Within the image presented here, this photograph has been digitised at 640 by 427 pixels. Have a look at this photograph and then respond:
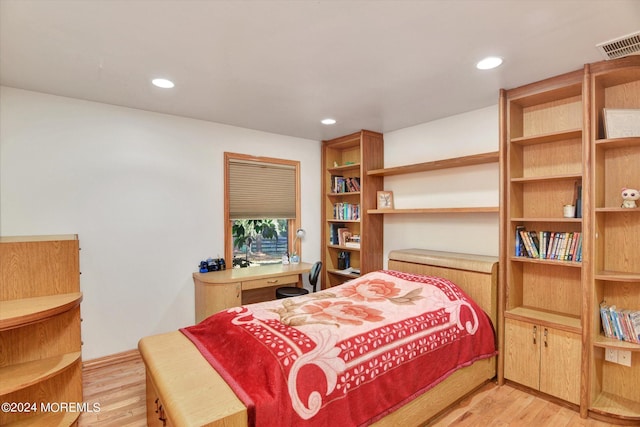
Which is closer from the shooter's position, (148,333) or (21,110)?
(21,110)

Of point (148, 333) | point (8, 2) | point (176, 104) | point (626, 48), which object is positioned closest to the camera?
point (8, 2)

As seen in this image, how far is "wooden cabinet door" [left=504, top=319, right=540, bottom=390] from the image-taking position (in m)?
2.46

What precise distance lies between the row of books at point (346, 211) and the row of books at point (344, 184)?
0.19 metres

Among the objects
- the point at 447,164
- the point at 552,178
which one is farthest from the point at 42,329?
the point at 552,178

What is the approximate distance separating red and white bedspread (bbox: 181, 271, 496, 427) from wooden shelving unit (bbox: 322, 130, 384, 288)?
1204 millimetres

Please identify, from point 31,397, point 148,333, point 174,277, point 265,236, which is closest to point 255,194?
point 265,236

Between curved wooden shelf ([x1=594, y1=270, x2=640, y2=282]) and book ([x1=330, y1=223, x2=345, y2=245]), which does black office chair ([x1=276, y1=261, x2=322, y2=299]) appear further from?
curved wooden shelf ([x1=594, y1=270, x2=640, y2=282])

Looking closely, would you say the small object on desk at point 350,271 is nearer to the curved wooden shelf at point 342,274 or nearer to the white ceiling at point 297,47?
the curved wooden shelf at point 342,274

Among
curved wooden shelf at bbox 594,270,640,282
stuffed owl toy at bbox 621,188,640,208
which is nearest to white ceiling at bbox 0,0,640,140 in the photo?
stuffed owl toy at bbox 621,188,640,208

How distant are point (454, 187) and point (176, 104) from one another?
9.42 feet

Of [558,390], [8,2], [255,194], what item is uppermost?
[8,2]

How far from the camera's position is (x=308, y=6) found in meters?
1.55

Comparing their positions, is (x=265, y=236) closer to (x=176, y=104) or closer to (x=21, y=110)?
(x=176, y=104)

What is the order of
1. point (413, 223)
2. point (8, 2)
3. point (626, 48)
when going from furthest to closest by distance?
point (413, 223) → point (626, 48) → point (8, 2)
